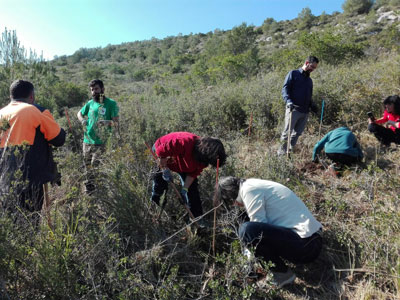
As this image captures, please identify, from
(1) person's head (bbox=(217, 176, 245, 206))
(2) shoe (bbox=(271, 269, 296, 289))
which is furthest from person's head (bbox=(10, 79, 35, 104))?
(2) shoe (bbox=(271, 269, 296, 289))

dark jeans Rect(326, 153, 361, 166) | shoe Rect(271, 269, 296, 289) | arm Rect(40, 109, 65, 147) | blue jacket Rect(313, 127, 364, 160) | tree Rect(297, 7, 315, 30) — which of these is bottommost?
shoe Rect(271, 269, 296, 289)

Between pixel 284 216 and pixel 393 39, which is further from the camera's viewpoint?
pixel 393 39

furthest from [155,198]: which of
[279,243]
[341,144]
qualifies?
[341,144]

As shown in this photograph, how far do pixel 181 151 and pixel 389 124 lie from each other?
3.76 m

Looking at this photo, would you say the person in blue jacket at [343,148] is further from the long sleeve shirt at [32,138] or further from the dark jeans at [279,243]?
the long sleeve shirt at [32,138]

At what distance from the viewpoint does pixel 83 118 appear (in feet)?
11.7

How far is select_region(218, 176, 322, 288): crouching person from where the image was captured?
205cm

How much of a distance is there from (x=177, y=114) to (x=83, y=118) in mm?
2480

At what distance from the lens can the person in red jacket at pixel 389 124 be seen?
13.4ft

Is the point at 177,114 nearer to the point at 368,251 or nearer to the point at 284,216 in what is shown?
the point at 284,216

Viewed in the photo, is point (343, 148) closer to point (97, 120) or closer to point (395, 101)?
point (395, 101)

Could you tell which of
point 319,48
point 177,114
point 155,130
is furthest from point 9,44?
point 319,48

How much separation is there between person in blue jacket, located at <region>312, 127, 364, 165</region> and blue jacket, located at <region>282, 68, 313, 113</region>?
25.9 inches

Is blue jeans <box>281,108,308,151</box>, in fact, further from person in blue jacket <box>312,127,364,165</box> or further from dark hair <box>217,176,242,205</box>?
dark hair <box>217,176,242,205</box>
